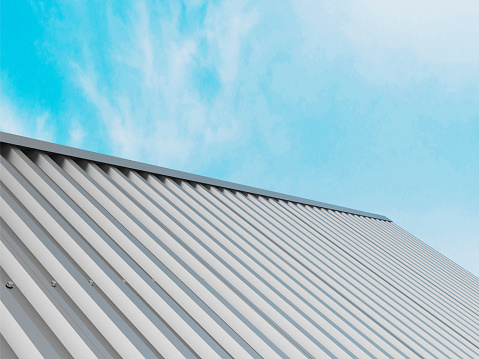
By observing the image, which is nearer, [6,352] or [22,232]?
[6,352]

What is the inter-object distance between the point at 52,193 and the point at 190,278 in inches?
37.1

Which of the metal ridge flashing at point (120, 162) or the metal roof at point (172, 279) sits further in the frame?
the metal ridge flashing at point (120, 162)

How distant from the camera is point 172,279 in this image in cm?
234

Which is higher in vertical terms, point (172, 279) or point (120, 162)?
point (120, 162)

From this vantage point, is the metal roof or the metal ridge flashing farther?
the metal ridge flashing

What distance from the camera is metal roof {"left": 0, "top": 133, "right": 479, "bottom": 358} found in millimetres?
1704

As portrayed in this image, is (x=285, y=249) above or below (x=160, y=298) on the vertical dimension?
above

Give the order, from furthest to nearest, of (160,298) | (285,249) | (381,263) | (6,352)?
1. (381,263)
2. (285,249)
3. (160,298)
4. (6,352)

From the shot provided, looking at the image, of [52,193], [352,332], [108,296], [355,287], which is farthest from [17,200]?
[355,287]

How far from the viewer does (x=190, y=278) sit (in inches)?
97.9

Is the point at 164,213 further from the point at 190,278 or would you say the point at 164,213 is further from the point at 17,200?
the point at 17,200

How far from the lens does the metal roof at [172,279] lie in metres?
1.70

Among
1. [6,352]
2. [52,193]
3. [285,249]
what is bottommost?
[6,352]

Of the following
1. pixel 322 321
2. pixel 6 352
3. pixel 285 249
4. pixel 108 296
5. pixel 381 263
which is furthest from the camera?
pixel 381 263
